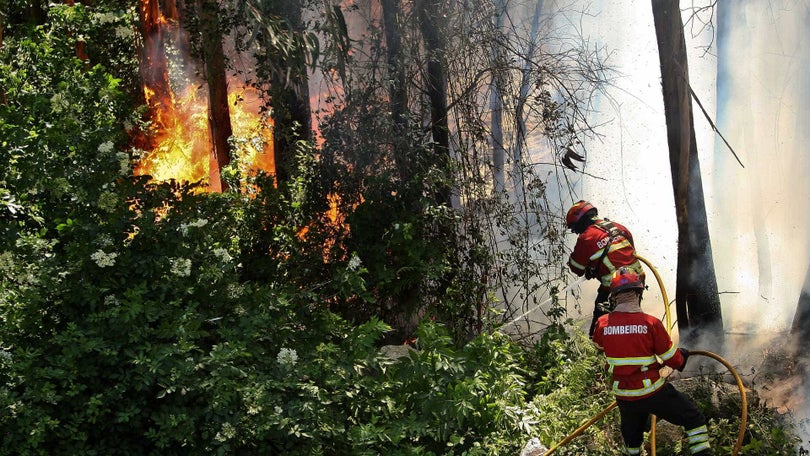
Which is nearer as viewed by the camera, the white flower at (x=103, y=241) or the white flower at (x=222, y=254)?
the white flower at (x=103, y=241)

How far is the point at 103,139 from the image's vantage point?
693 centimetres

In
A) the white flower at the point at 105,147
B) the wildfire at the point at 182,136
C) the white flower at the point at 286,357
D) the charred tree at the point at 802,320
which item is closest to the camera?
the white flower at the point at 286,357

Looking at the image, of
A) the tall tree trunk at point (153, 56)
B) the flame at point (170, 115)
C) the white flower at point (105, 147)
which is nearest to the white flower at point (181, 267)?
the white flower at point (105, 147)

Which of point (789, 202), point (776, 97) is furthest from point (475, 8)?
point (789, 202)

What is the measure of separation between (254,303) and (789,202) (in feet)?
16.6

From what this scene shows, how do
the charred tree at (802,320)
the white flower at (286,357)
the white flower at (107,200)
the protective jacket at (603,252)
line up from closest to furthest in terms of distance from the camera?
the white flower at (286,357) → the white flower at (107,200) → the protective jacket at (603,252) → the charred tree at (802,320)

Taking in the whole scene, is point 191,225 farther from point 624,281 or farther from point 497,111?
point 497,111

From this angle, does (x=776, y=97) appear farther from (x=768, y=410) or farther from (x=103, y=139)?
(x=103, y=139)

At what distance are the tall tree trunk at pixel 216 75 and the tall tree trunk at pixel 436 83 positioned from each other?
2107mm

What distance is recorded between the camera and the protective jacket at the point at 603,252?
734cm

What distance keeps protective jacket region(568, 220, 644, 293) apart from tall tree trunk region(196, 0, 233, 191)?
4.04m

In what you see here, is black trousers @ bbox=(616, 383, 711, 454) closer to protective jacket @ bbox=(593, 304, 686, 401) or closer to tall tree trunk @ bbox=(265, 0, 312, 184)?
protective jacket @ bbox=(593, 304, 686, 401)

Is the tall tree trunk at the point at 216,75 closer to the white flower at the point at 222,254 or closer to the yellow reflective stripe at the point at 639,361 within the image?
the white flower at the point at 222,254

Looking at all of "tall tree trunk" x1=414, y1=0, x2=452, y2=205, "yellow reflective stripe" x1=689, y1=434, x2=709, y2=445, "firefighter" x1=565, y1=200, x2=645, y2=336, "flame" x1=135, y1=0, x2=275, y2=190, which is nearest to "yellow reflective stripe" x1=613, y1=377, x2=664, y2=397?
"yellow reflective stripe" x1=689, y1=434, x2=709, y2=445
